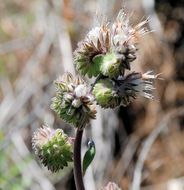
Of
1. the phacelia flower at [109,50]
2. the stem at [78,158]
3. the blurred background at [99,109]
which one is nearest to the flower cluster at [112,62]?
the phacelia flower at [109,50]

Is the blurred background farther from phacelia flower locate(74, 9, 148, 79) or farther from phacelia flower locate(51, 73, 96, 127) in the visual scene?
phacelia flower locate(74, 9, 148, 79)

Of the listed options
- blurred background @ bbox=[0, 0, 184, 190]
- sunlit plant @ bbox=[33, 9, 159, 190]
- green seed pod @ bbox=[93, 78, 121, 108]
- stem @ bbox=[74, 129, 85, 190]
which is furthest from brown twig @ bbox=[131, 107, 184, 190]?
green seed pod @ bbox=[93, 78, 121, 108]

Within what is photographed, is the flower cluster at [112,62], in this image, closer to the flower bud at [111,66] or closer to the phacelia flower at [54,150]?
the flower bud at [111,66]

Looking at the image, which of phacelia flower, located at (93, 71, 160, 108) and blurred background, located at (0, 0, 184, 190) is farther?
blurred background, located at (0, 0, 184, 190)

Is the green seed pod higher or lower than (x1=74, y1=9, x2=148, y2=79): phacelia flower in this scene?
lower

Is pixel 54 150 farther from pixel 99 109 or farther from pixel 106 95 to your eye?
pixel 99 109

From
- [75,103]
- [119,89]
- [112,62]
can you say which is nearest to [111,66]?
[112,62]
